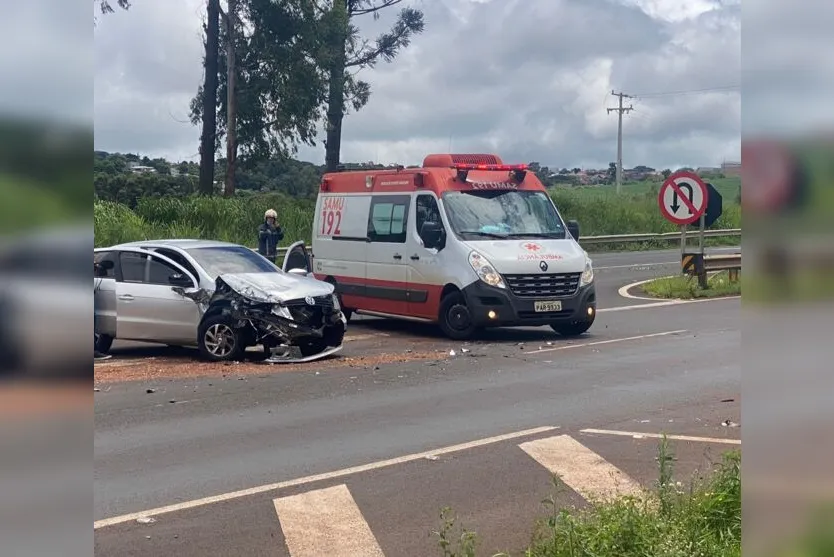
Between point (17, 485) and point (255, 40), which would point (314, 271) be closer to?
point (17, 485)

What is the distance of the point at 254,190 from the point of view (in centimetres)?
3700

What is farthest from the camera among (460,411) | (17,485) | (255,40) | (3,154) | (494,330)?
(255,40)

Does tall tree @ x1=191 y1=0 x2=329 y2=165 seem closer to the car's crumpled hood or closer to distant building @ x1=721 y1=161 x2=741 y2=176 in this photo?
the car's crumpled hood

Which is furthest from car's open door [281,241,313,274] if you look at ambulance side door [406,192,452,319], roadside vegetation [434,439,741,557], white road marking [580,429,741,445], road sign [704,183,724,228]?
roadside vegetation [434,439,741,557]

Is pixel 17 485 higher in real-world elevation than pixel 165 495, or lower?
higher

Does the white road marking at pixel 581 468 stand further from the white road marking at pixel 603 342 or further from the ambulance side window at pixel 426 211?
the ambulance side window at pixel 426 211

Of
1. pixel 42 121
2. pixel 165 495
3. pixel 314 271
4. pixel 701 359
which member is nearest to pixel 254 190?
pixel 314 271

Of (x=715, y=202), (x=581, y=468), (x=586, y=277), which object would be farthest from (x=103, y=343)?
(x=715, y=202)

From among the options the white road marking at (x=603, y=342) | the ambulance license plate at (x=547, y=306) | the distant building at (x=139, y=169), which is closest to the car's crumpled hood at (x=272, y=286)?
the white road marking at (x=603, y=342)

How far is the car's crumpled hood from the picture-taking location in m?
12.6

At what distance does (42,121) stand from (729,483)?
460 cm

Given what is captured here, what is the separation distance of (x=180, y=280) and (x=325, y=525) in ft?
24.9

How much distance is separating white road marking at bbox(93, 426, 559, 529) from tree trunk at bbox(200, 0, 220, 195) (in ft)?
87.3

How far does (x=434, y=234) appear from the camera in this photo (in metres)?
15.0
